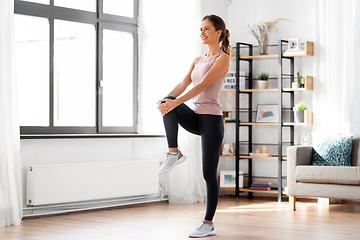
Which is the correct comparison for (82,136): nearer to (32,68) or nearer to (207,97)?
Answer: (32,68)

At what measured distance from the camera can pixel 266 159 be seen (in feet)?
20.1

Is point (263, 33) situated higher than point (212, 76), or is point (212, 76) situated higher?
point (263, 33)

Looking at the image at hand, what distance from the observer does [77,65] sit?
530 cm

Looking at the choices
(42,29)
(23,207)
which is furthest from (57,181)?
(42,29)

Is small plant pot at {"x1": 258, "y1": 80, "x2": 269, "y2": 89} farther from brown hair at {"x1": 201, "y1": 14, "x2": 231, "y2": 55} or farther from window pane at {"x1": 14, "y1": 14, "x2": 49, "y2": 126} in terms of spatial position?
brown hair at {"x1": 201, "y1": 14, "x2": 231, "y2": 55}

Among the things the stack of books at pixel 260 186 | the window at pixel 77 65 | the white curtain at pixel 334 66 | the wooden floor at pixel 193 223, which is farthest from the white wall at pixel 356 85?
the window at pixel 77 65

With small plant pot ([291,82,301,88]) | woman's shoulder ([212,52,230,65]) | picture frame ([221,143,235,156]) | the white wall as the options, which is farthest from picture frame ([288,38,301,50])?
woman's shoulder ([212,52,230,65])

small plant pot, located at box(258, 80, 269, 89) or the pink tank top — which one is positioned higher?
small plant pot, located at box(258, 80, 269, 89)

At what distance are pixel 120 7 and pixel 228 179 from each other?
92.8 inches

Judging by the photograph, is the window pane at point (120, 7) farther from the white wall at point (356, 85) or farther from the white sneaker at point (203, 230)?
the white sneaker at point (203, 230)

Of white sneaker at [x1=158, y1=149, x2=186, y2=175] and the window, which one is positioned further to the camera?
the window

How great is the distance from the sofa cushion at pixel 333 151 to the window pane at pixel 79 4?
2763 millimetres

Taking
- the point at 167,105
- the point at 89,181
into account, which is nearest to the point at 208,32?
the point at 167,105

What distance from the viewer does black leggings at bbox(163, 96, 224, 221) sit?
3.05 metres
